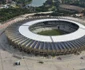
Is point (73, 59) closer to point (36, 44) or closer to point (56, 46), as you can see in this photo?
point (56, 46)

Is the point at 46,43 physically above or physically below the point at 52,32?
above

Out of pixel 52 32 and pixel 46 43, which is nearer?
pixel 46 43

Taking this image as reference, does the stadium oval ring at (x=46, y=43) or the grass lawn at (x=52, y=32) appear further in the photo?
the grass lawn at (x=52, y=32)

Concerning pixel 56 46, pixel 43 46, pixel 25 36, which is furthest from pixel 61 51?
pixel 25 36

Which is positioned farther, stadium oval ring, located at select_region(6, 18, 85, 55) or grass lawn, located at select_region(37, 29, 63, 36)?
grass lawn, located at select_region(37, 29, 63, 36)

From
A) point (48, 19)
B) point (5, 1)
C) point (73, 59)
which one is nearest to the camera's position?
point (73, 59)

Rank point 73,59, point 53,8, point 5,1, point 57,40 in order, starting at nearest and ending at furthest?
point 73,59
point 57,40
point 53,8
point 5,1

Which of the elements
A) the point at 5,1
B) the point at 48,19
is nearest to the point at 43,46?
the point at 48,19

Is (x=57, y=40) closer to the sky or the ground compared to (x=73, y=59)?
closer to the sky

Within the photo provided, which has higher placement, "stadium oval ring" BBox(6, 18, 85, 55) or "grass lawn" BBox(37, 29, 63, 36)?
"stadium oval ring" BBox(6, 18, 85, 55)

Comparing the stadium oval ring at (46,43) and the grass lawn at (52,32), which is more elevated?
the stadium oval ring at (46,43)

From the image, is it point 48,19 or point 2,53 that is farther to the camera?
point 48,19
